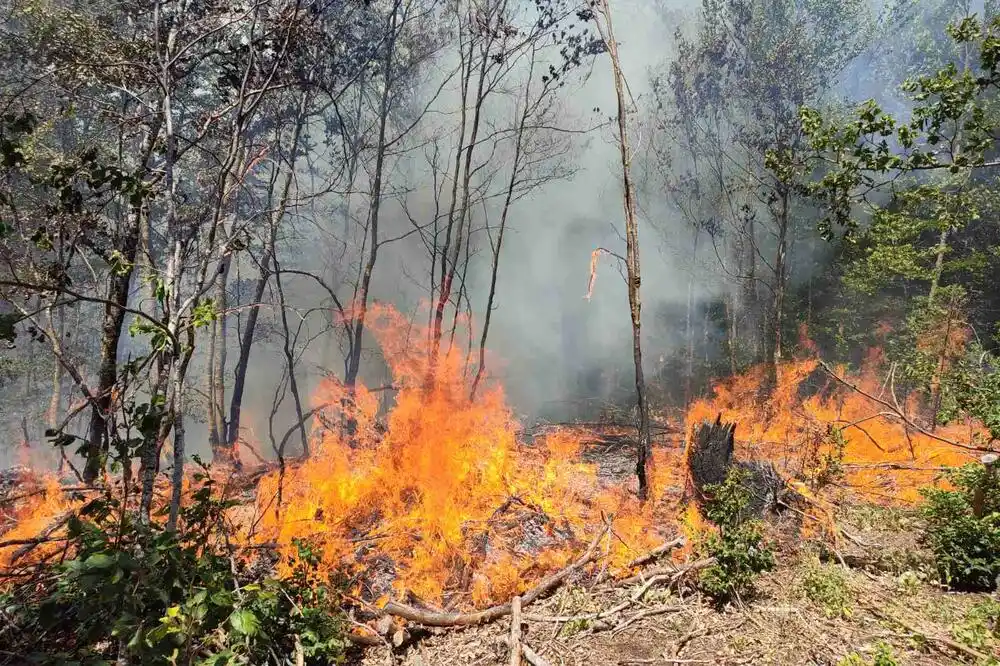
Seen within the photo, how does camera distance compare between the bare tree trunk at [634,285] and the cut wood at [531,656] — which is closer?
the cut wood at [531,656]

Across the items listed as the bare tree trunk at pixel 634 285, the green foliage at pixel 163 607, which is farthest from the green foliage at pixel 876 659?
the green foliage at pixel 163 607

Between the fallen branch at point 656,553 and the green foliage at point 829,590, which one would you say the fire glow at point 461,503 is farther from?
the green foliage at point 829,590

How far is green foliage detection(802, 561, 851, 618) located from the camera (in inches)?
194

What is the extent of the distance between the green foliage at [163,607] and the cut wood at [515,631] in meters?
1.62

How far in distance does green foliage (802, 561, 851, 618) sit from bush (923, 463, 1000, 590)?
1230 millimetres

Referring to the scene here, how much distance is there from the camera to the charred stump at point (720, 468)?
295 inches

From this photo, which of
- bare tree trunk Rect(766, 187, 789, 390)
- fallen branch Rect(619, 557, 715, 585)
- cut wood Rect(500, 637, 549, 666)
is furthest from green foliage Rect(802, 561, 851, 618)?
bare tree trunk Rect(766, 187, 789, 390)

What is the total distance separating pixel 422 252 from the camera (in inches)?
1469

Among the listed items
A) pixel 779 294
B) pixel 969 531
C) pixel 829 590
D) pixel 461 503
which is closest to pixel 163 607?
pixel 461 503

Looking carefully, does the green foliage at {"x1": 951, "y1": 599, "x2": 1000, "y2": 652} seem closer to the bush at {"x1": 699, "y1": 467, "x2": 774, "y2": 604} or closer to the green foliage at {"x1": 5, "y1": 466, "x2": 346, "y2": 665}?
the bush at {"x1": 699, "y1": 467, "x2": 774, "y2": 604}

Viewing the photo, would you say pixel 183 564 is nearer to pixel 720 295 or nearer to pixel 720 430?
pixel 720 430

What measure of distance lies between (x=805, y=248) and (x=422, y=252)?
25382mm

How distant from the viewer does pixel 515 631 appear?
4961mm

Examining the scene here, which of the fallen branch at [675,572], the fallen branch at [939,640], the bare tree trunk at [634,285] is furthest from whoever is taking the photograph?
the bare tree trunk at [634,285]
